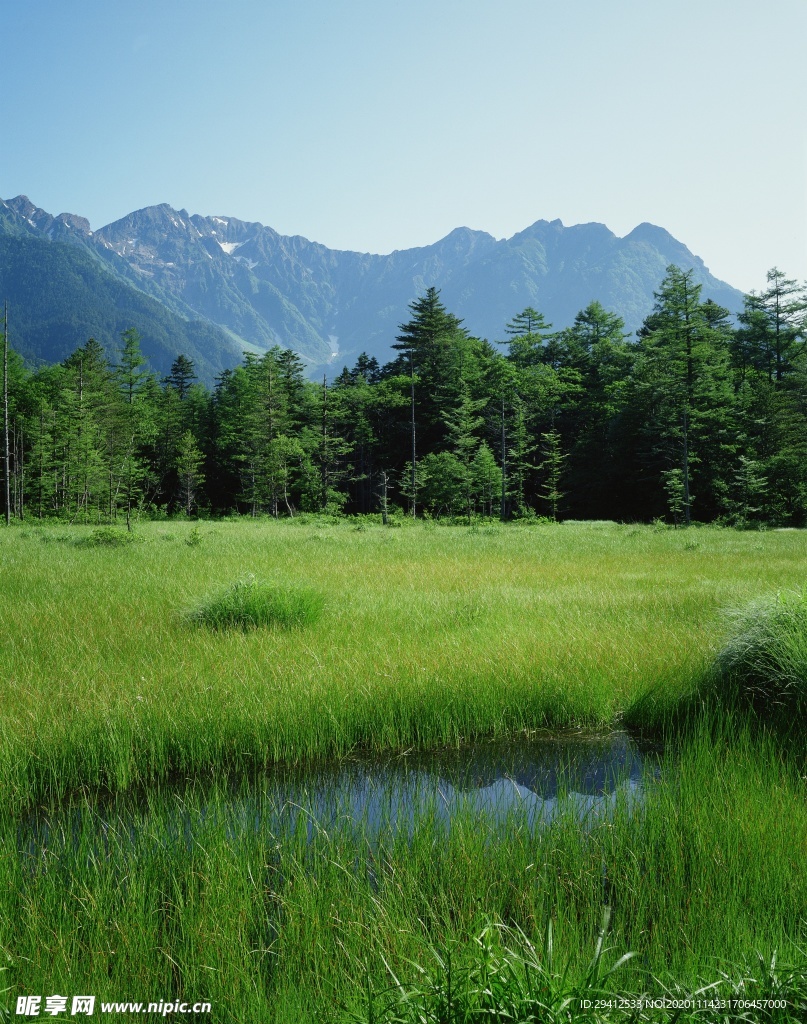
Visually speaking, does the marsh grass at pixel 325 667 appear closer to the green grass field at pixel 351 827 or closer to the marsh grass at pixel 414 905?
the green grass field at pixel 351 827

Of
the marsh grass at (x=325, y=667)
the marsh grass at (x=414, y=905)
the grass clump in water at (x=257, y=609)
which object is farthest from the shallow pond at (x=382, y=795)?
the grass clump in water at (x=257, y=609)

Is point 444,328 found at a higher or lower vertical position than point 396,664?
higher

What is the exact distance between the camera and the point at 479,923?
220 centimetres

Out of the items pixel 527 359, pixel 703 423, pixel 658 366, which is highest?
pixel 527 359

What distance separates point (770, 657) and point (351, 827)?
4175mm

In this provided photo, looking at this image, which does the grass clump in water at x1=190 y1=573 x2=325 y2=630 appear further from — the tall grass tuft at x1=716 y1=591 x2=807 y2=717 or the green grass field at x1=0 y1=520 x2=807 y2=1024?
the tall grass tuft at x1=716 y1=591 x2=807 y2=717

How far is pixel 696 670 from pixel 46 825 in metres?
5.73

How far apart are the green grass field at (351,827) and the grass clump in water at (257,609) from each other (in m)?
0.09

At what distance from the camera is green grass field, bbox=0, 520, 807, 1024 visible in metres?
2.23

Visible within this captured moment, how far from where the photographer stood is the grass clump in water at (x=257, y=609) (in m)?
7.54

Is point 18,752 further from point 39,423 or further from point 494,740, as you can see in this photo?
point 39,423

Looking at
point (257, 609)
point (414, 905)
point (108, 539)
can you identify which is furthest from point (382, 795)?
point (108, 539)

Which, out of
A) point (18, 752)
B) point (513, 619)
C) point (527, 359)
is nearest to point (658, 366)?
point (527, 359)

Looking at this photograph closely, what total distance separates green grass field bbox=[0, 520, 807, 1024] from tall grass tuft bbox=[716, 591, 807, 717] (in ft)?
1.35
